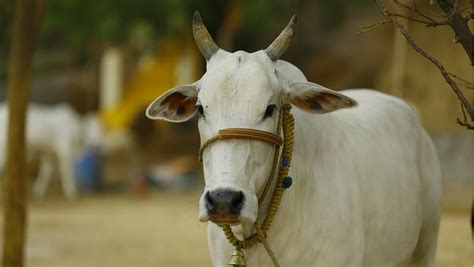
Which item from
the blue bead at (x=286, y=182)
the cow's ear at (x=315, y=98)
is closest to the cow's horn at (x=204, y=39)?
the cow's ear at (x=315, y=98)

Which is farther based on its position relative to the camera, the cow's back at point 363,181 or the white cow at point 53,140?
the white cow at point 53,140

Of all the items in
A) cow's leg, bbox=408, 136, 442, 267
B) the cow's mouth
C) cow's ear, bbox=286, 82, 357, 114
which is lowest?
cow's leg, bbox=408, 136, 442, 267

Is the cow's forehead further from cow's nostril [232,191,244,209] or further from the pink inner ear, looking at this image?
cow's nostril [232,191,244,209]

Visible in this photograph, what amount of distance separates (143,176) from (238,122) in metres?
14.1

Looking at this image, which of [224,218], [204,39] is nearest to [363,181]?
[204,39]

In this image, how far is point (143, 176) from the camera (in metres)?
18.3

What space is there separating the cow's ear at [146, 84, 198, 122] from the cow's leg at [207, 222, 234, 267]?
52 centimetres

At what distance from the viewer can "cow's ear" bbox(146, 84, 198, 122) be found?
4.84m

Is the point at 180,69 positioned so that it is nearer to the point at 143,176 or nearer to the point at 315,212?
the point at 143,176

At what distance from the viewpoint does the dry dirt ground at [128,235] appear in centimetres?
1045

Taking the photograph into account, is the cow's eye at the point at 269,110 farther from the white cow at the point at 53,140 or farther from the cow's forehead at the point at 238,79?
the white cow at the point at 53,140

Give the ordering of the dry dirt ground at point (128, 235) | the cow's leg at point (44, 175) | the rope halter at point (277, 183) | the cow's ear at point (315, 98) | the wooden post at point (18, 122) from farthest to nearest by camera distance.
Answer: the cow's leg at point (44, 175), the dry dirt ground at point (128, 235), the wooden post at point (18, 122), the cow's ear at point (315, 98), the rope halter at point (277, 183)

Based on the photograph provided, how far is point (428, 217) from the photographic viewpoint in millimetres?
5941

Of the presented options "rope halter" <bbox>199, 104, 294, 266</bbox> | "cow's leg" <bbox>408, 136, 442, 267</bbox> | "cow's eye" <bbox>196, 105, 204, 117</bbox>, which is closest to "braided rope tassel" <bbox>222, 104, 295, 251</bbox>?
"rope halter" <bbox>199, 104, 294, 266</bbox>
